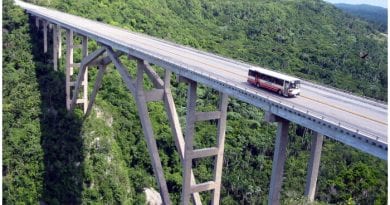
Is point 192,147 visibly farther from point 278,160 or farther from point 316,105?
point 278,160

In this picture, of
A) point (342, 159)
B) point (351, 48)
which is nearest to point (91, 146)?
point (342, 159)

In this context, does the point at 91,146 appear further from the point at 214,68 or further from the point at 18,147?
the point at 214,68

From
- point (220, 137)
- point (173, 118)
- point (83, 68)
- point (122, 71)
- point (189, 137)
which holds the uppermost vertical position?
point (122, 71)

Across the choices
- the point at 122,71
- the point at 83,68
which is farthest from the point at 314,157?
the point at 83,68

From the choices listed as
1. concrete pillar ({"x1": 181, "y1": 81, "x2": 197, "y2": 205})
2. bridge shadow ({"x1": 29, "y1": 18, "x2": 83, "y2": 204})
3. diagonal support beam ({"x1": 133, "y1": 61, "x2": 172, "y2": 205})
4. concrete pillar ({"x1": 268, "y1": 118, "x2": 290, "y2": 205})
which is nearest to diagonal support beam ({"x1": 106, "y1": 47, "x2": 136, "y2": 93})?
diagonal support beam ({"x1": 133, "y1": 61, "x2": 172, "y2": 205})

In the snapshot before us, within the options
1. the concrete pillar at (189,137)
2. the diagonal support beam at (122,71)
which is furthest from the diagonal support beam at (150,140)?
the concrete pillar at (189,137)

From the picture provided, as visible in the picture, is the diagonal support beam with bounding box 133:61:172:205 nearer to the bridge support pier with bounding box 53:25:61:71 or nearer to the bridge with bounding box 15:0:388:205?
the bridge with bounding box 15:0:388:205
